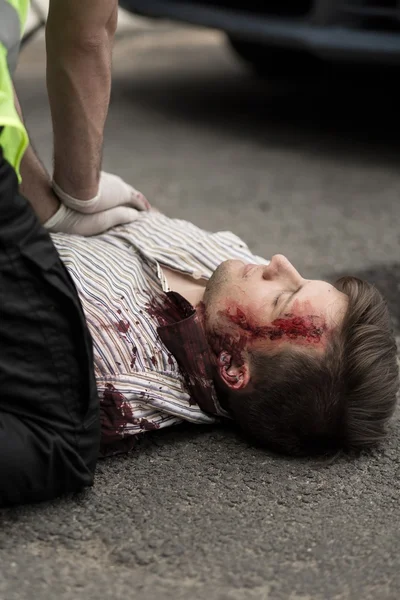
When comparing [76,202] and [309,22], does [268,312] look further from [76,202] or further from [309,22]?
[309,22]

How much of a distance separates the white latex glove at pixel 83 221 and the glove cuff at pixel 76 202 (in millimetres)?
19

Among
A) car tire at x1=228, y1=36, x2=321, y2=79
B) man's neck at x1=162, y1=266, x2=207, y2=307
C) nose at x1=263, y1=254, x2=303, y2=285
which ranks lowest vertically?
car tire at x1=228, y1=36, x2=321, y2=79

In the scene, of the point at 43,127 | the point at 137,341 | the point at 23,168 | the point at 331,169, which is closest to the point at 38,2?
the point at 43,127

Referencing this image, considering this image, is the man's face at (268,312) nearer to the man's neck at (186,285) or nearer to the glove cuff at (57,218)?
the man's neck at (186,285)

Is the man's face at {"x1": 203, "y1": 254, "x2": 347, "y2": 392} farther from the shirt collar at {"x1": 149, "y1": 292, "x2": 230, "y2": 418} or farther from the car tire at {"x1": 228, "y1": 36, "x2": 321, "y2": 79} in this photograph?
the car tire at {"x1": 228, "y1": 36, "x2": 321, "y2": 79}

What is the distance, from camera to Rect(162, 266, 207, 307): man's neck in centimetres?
249

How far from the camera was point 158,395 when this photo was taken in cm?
226

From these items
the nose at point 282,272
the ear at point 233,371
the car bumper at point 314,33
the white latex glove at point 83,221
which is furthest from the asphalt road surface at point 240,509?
the white latex glove at point 83,221

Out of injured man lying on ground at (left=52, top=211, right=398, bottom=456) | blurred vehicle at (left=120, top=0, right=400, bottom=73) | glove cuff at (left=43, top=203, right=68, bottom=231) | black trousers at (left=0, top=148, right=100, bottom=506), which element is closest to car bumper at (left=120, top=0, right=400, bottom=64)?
blurred vehicle at (left=120, top=0, right=400, bottom=73)

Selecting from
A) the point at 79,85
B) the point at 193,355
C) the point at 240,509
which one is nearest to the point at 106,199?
the point at 79,85

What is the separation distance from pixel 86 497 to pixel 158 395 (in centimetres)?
31

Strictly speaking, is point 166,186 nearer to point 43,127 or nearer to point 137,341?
point 43,127

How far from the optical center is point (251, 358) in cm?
225

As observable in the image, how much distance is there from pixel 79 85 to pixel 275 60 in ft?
13.2
